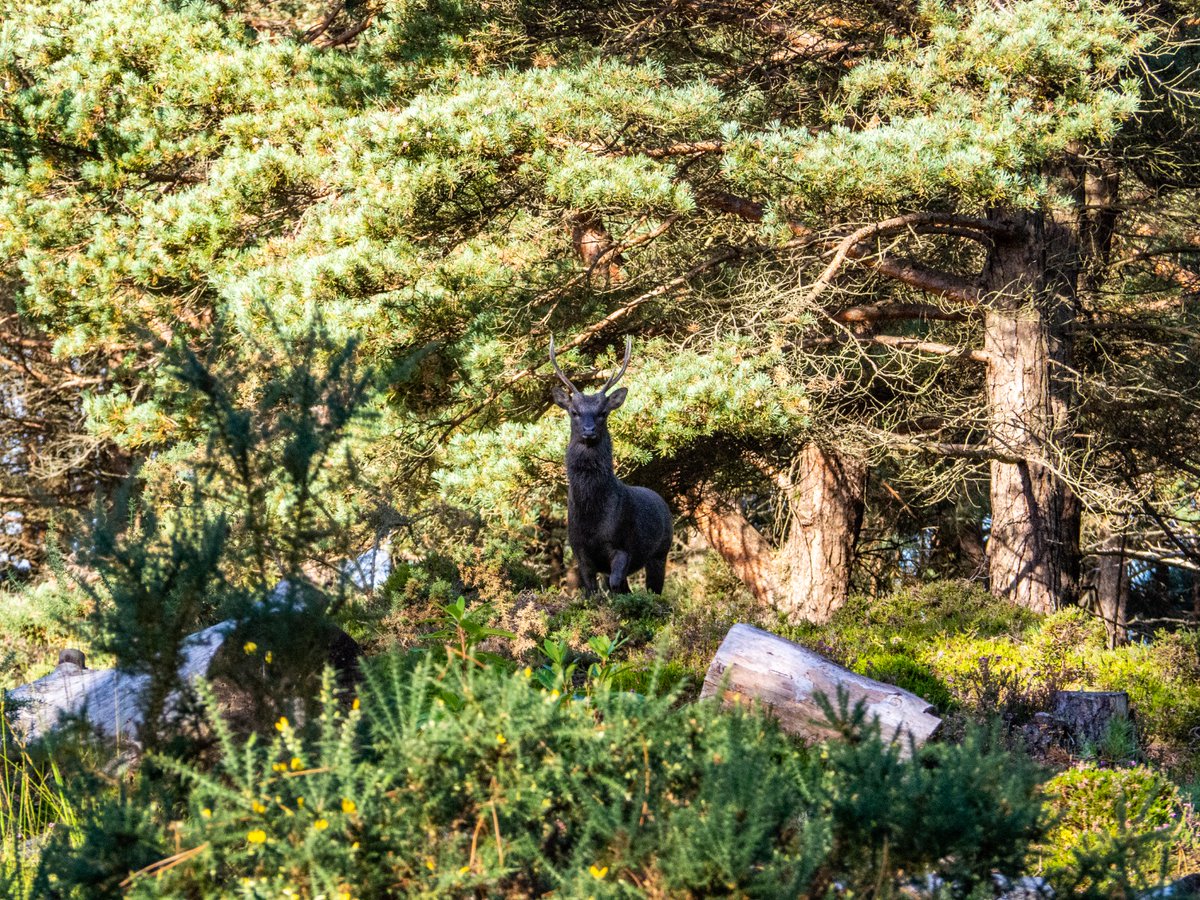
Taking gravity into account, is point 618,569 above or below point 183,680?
below

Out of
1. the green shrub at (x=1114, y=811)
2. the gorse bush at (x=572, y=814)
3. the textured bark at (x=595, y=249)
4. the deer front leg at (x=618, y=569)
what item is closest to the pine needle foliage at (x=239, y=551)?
the gorse bush at (x=572, y=814)

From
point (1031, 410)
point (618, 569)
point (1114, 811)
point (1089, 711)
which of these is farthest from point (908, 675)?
point (1031, 410)

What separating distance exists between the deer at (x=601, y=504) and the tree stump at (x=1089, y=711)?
147 inches

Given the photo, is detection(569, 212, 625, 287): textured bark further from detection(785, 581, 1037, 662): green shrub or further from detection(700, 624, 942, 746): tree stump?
detection(700, 624, 942, 746): tree stump

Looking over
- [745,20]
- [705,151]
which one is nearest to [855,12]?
[745,20]

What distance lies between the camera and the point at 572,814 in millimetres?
3955

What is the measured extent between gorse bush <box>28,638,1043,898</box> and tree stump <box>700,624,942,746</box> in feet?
8.04

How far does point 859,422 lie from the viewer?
1256 centimetres

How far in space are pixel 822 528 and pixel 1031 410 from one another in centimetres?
297

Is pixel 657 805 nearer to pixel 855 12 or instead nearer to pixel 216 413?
pixel 216 413

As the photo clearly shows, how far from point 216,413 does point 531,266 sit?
28.2 feet

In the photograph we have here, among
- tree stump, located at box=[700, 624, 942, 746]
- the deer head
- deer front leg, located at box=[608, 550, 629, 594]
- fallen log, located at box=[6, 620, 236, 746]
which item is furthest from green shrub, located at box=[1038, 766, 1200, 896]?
deer front leg, located at box=[608, 550, 629, 594]

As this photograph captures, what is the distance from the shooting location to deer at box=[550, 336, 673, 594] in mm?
9227

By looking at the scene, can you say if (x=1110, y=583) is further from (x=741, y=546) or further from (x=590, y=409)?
(x=590, y=409)
